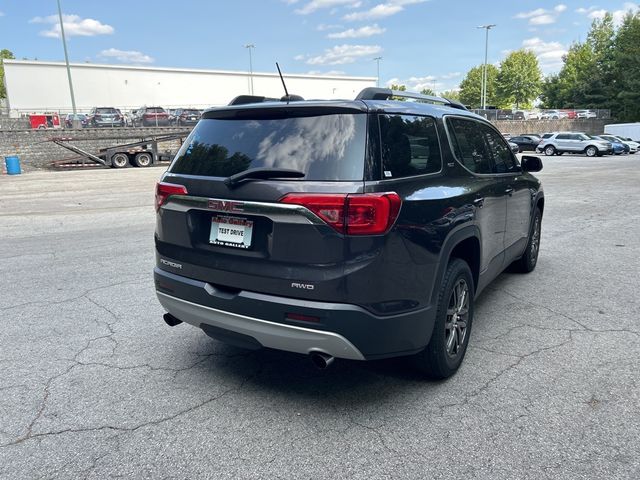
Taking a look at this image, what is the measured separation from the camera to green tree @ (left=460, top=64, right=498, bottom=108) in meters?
90.1

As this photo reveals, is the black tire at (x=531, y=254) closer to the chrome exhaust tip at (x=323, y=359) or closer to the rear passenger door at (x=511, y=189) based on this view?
the rear passenger door at (x=511, y=189)

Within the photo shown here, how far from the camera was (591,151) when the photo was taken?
34.3m

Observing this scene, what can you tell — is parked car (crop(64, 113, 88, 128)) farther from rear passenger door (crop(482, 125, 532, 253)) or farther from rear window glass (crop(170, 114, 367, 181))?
rear window glass (crop(170, 114, 367, 181))

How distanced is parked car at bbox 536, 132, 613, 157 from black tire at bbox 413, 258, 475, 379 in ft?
117

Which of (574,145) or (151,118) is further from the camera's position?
(151,118)

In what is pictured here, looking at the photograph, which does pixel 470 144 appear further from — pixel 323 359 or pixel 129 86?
pixel 129 86

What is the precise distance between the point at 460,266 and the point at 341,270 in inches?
42.3

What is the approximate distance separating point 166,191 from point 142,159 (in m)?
27.1

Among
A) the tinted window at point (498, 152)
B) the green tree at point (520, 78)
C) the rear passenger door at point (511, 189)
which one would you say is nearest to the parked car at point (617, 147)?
the rear passenger door at point (511, 189)

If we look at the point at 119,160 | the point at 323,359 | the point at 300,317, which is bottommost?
the point at 119,160

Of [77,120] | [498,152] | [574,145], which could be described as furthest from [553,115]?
[498,152]

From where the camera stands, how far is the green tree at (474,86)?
90.1 metres

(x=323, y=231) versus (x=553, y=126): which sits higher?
(x=323, y=231)

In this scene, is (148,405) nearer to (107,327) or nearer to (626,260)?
(107,327)
